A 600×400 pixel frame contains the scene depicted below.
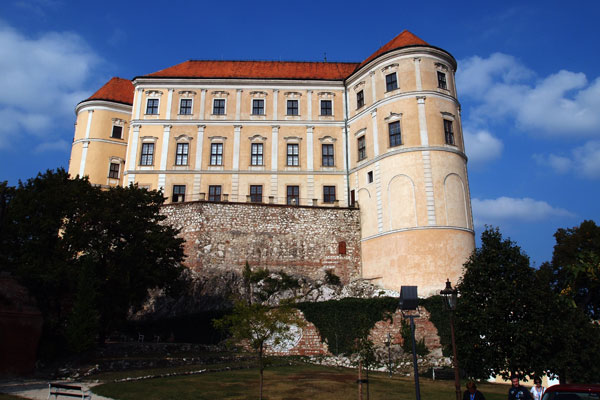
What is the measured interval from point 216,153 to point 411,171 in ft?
56.2

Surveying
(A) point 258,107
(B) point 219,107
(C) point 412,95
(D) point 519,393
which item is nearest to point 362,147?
(C) point 412,95

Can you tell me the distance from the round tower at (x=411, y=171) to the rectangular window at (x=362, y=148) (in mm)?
85

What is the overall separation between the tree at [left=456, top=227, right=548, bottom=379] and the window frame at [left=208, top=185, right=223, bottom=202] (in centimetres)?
2567

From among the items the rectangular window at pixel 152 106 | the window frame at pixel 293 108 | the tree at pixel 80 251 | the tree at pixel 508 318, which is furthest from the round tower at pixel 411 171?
the rectangular window at pixel 152 106

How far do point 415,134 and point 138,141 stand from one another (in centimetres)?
2384

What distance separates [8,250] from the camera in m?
23.5

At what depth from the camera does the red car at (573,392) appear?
27.4 feet

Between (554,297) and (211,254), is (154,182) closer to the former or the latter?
(211,254)

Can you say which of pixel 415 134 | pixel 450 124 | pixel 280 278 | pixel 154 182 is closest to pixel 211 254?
pixel 280 278

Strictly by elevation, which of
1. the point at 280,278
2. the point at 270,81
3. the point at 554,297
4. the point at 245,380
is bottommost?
the point at 245,380

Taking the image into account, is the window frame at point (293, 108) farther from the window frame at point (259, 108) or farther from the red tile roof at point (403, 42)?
the red tile roof at point (403, 42)

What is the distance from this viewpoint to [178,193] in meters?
39.3

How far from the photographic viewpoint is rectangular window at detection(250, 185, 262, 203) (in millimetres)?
39275

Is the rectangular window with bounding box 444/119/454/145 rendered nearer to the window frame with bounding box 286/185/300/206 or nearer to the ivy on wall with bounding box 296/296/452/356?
the ivy on wall with bounding box 296/296/452/356
